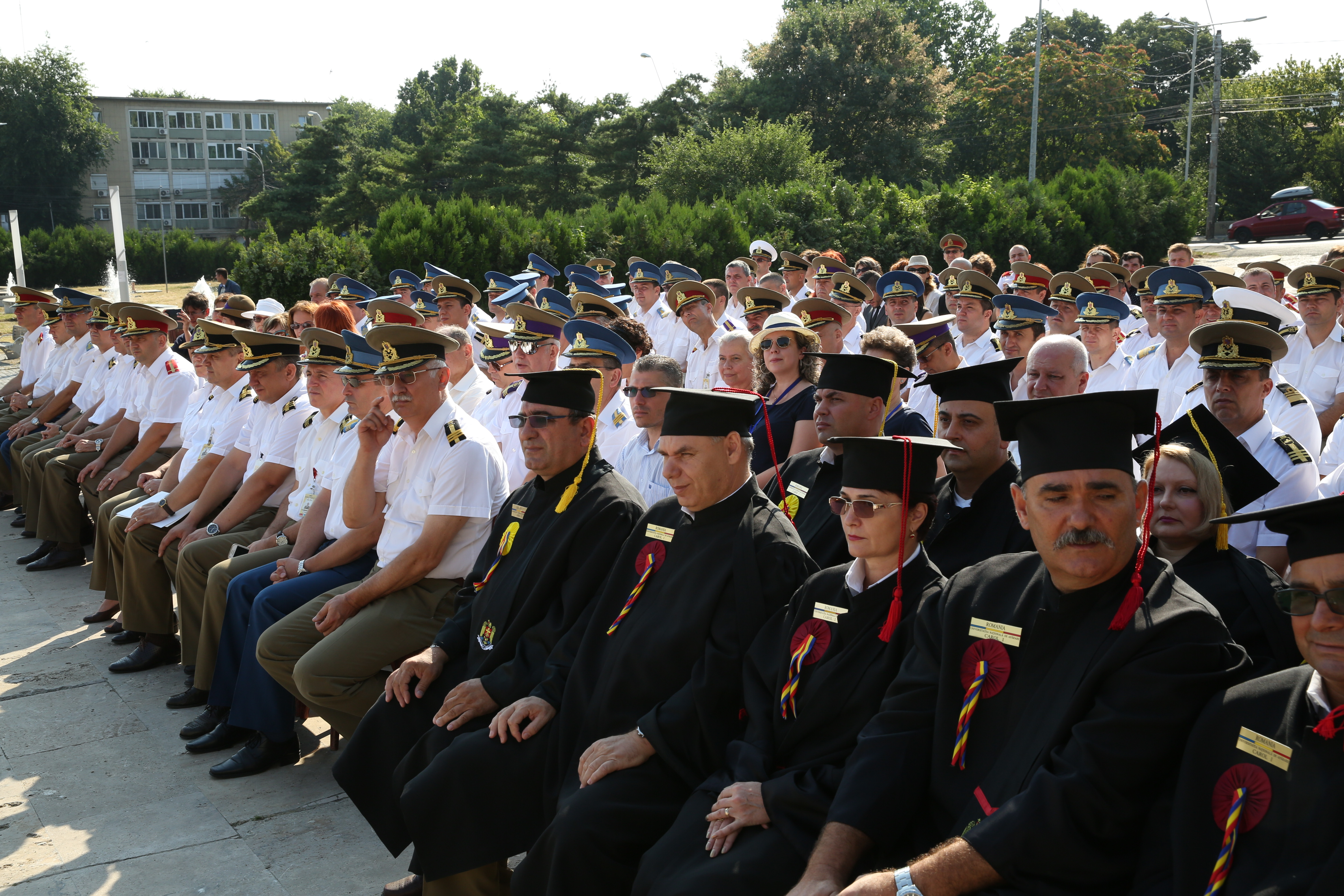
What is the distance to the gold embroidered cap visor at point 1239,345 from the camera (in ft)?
15.0

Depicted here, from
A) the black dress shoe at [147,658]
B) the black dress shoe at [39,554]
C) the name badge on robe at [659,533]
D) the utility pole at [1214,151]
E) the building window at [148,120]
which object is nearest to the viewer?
the name badge on robe at [659,533]

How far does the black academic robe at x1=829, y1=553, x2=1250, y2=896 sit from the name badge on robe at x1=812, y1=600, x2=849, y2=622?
27 centimetres

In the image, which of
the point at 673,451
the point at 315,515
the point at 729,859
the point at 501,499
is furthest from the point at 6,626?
the point at 729,859

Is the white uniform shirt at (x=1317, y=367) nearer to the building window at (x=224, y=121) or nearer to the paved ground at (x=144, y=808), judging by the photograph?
the paved ground at (x=144, y=808)

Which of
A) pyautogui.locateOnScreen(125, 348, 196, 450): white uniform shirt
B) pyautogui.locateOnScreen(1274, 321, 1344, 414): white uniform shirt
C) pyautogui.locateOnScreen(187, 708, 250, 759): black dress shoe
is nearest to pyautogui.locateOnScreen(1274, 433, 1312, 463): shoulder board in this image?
pyautogui.locateOnScreen(1274, 321, 1344, 414): white uniform shirt

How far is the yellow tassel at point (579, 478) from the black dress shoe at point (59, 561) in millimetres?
6192

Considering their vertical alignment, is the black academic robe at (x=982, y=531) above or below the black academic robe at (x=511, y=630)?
above

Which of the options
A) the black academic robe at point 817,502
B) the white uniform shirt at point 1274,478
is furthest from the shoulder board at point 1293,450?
the black academic robe at point 817,502

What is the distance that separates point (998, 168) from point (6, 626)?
44449mm

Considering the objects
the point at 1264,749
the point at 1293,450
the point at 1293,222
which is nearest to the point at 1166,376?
the point at 1293,450

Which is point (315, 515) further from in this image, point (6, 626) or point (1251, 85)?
point (1251, 85)

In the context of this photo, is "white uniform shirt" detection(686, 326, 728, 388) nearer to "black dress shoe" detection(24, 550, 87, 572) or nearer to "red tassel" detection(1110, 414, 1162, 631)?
"black dress shoe" detection(24, 550, 87, 572)

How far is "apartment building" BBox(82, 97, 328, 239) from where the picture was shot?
236ft

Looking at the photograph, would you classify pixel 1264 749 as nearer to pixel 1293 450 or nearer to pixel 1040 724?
pixel 1040 724
